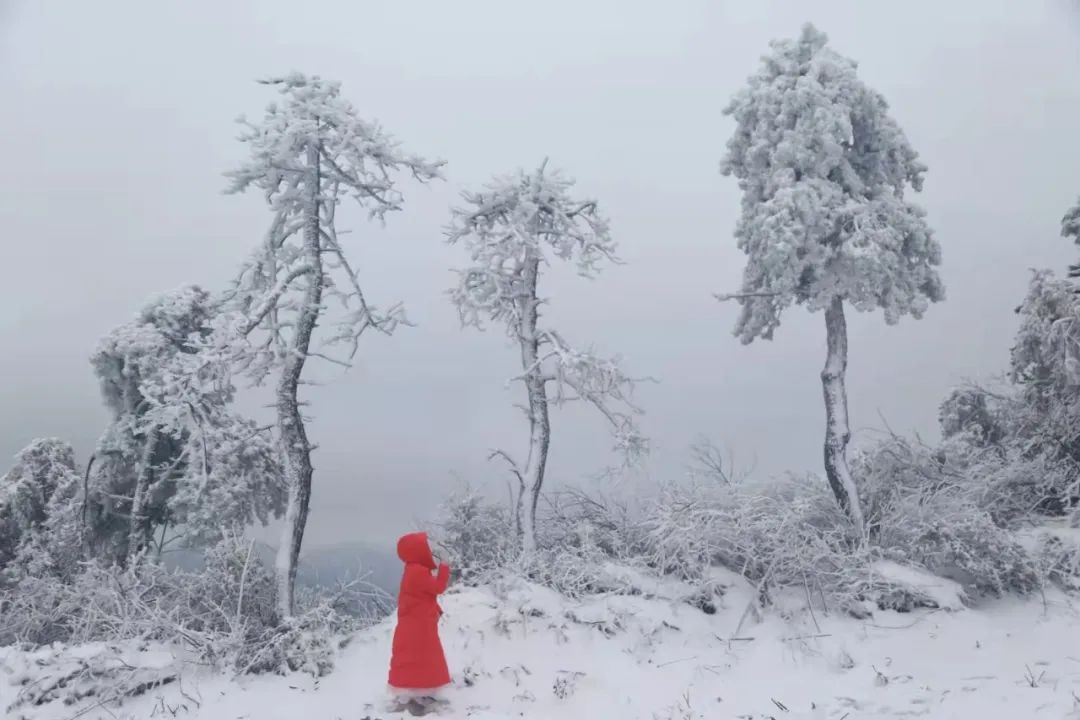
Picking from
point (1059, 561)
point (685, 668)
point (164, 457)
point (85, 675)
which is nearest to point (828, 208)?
point (1059, 561)

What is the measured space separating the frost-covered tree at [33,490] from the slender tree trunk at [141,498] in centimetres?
204

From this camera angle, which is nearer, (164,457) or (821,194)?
(821,194)

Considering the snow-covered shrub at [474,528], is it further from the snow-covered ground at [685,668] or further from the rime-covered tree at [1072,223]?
the rime-covered tree at [1072,223]

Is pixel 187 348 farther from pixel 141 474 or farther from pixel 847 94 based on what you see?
pixel 847 94

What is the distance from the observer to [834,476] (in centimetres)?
1366

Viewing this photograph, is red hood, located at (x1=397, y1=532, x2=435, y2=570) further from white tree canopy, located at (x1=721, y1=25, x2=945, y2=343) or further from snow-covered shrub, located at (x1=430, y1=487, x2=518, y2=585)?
white tree canopy, located at (x1=721, y1=25, x2=945, y2=343)

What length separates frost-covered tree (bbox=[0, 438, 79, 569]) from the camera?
17297 millimetres

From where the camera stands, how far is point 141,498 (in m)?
15.8

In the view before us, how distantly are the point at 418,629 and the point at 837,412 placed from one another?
886 centimetres

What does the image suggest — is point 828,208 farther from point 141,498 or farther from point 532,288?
point 141,498

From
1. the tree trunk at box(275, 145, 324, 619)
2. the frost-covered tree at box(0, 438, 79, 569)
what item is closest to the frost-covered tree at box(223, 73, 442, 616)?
the tree trunk at box(275, 145, 324, 619)

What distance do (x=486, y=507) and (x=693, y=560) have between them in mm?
4875

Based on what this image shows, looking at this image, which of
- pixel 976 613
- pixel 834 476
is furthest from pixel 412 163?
pixel 976 613

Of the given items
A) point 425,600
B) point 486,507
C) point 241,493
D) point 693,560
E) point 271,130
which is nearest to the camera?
point 425,600
